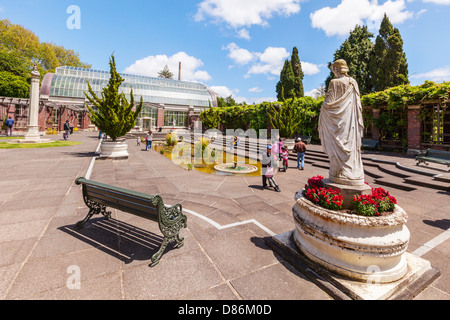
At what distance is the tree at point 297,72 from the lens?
140 ft

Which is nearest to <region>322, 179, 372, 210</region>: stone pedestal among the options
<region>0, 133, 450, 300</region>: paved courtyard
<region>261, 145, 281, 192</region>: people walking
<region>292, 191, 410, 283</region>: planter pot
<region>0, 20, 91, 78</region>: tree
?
<region>292, 191, 410, 283</region>: planter pot

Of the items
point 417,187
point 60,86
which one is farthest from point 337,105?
point 60,86

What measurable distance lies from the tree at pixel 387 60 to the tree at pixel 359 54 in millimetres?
1315

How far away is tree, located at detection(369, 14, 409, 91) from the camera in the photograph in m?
28.0

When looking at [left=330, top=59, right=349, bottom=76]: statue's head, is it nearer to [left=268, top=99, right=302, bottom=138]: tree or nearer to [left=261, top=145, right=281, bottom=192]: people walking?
[left=261, top=145, right=281, bottom=192]: people walking

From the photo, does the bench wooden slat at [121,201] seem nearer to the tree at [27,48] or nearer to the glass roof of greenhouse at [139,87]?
the glass roof of greenhouse at [139,87]

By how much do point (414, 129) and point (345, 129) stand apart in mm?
15724

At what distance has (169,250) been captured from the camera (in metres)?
3.33

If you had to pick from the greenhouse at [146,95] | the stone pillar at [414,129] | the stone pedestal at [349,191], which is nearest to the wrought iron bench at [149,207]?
the stone pedestal at [349,191]

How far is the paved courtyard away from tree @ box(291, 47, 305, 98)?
40014 mm

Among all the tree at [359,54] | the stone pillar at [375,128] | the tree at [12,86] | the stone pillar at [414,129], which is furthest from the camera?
the tree at [12,86]
